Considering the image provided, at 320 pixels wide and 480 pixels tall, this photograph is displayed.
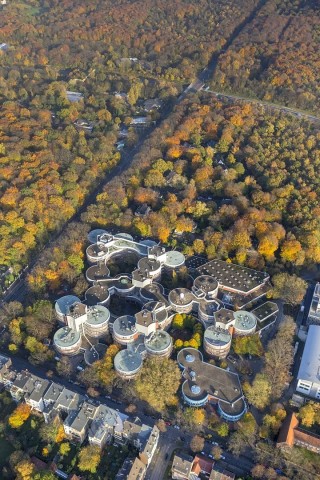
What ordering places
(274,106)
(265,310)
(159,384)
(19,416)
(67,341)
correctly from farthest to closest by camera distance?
(274,106) → (265,310) → (67,341) → (159,384) → (19,416)

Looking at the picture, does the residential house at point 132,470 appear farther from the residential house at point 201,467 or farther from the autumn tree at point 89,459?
the residential house at point 201,467

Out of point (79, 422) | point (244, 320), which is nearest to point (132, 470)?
point (79, 422)

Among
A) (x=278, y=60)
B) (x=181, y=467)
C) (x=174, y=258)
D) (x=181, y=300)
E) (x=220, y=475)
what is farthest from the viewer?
(x=278, y=60)

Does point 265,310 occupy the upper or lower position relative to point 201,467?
upper

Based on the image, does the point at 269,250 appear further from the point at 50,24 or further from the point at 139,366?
the point at 50,24

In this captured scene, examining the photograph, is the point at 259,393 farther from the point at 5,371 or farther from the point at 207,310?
the point at 5,371

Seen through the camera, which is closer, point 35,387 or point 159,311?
point 35,387

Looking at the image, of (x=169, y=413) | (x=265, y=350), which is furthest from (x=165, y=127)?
(x=169, y=413)

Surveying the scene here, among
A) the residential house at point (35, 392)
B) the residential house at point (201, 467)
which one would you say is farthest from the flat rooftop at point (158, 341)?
the residential house at point (201, 467)
